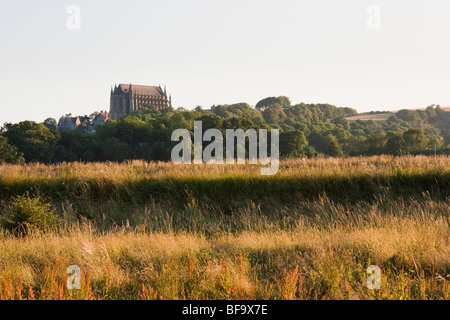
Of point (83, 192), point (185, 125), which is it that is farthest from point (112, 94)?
point (83, 192)

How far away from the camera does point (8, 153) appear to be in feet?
168

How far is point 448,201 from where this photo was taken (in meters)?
9.37

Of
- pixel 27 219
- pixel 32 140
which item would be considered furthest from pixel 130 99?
pixel 27 219

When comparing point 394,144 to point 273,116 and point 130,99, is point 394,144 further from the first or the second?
point 130,99

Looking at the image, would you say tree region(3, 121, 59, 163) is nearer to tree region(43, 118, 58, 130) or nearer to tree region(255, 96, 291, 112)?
tree region(43, 118, 58, 130)

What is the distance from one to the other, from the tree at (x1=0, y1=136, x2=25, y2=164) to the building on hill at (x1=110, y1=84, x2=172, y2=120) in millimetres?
113551

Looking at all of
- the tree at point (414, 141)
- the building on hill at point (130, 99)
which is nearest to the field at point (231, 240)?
the tree at point (414, 141)

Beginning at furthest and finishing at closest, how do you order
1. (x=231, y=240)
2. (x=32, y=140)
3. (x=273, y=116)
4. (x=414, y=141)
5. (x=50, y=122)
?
(x=50, y=122) → (x=273, y=116) → (x=414, y=141) → (x=32, y=140) → (x=231, y=240)

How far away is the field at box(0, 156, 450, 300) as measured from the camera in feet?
14.7

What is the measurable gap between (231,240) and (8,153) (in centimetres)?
5284

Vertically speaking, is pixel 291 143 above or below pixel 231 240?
below

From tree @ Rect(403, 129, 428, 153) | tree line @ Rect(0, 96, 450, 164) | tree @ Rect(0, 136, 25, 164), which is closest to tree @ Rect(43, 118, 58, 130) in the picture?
tree line @ Rect(0, 96, 450, 164)
